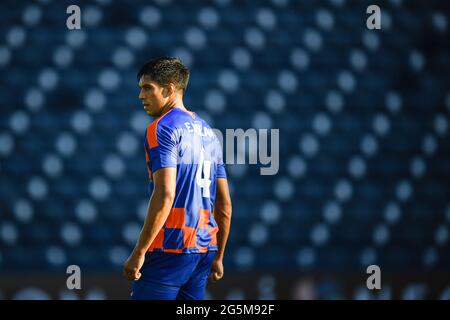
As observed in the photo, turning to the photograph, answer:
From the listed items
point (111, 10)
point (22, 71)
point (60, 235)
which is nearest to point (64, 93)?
point (22, 71)

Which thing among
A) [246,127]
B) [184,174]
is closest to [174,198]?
[184,174]

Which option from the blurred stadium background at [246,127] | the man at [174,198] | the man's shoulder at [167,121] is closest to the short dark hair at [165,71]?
the man at [174,198]

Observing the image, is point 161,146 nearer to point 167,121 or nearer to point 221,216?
point 167,121

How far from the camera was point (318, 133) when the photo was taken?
3822 millimetres

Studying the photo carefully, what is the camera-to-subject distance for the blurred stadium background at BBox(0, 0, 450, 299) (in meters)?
3.74

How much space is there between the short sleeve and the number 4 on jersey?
0.11 metres

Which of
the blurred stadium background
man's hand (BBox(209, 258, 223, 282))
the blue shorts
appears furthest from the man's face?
the blurred stadium background

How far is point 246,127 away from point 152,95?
68.5 inches

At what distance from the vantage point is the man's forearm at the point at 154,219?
1893 mm

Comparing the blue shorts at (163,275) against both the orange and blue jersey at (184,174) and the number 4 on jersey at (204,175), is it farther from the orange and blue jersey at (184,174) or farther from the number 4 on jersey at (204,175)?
the number 4 on jersey at (204,175)

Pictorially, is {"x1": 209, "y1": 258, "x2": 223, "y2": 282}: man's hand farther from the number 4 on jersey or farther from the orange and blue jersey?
the number 4 on jersey

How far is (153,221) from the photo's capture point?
189 cm

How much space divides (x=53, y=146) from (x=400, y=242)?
203 centimetres

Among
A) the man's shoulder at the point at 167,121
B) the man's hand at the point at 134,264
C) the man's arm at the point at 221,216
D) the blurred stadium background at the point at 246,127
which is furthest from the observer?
the blurred stadium background at the point at 246,127
